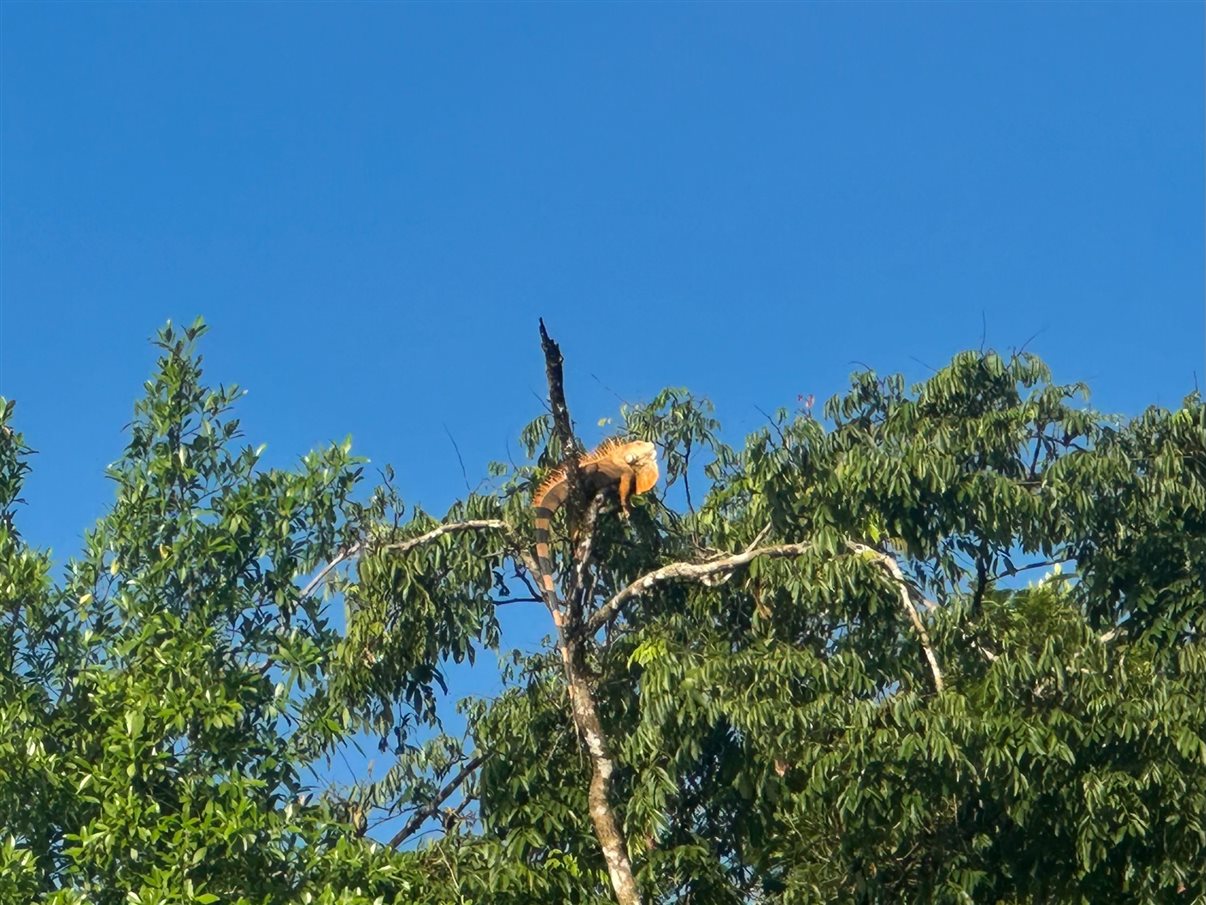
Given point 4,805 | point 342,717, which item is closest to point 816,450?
point 342,717

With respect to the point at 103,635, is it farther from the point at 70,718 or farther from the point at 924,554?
the point at 924,554

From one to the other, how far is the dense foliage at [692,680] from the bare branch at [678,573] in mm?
53

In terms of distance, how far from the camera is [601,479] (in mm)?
10047

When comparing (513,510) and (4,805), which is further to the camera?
(513,510)

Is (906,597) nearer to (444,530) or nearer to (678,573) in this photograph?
(678,573)

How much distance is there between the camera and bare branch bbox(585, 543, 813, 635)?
9.56 metres

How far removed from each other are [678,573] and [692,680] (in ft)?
2.89

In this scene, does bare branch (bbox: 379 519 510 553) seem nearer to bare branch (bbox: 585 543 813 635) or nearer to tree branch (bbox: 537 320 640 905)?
tree branch (bbox: 537 320 640 905)

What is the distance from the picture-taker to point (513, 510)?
10.0m

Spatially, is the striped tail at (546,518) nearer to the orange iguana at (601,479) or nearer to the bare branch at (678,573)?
the orange iguana at (601,479)

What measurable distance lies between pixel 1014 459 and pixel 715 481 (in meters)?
1.89

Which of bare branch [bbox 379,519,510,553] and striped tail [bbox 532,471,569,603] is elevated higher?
bare branch [bbox 379,519,510,553]

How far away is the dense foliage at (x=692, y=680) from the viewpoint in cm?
855

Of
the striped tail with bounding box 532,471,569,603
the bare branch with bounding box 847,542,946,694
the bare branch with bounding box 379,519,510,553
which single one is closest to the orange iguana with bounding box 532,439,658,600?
the striped tail with bounding box 532,471,569,603
